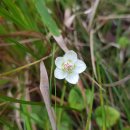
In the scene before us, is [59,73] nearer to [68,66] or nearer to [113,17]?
[68,66]

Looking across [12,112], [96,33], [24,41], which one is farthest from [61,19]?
[12,112]

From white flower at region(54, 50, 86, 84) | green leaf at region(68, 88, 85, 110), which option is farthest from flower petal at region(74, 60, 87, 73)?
green leaf at region(68, 88, 85, 110)

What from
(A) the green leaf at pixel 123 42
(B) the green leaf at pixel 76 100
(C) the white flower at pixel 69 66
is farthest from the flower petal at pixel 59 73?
(A) the green leaf at pixel 123 42

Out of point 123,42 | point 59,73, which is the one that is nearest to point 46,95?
point 59,73

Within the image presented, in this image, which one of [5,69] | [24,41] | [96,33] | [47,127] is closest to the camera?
[47,127]

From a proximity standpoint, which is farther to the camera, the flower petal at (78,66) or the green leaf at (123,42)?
the green leaf at (123,42)

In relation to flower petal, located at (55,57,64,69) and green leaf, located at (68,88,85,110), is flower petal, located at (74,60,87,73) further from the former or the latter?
green leaf, located at (68,88,85,110)

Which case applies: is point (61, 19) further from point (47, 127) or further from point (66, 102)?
point (47, 127)

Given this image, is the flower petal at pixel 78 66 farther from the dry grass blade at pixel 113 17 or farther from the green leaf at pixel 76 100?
the dry grass blade at pixel 113 17
